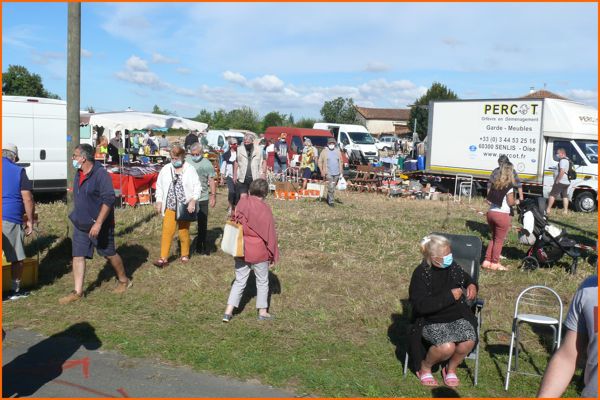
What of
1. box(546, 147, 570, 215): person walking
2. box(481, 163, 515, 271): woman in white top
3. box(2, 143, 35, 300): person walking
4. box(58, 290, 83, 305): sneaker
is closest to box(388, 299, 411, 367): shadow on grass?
box(481, 163, 515, 271): woman in white top

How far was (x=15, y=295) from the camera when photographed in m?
7.70

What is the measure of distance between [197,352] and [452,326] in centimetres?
237

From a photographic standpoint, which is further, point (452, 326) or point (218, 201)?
point (218, 201)

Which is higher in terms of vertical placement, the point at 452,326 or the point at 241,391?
the point at 452,326

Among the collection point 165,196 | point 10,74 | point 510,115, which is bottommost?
point 165,196

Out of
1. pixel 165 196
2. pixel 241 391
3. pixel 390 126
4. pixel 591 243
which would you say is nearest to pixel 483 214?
pixel 591 243

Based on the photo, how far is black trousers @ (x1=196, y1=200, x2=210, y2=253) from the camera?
953 centimetres

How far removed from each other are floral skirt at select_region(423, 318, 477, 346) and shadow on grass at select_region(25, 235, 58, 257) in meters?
6.40

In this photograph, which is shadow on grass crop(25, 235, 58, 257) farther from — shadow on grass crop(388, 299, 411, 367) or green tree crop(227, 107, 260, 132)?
green tree crop(227, 107, 260, 132)

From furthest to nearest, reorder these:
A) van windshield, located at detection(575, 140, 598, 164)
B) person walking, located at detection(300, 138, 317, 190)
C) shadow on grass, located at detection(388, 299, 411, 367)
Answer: person walking, located at detection(300, 138, 317, 190) < van windshield, located at detection(575, 140, 598, 164) < shadow on grass, located at detection(388, 299, 411, 367)

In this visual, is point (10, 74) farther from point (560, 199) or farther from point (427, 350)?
point (427, 350)

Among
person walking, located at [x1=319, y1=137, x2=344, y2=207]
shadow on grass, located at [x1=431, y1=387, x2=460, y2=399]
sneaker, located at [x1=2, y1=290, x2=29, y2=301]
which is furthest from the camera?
person walking, located at [x1=319, y1=137, x2=344, y2=207]

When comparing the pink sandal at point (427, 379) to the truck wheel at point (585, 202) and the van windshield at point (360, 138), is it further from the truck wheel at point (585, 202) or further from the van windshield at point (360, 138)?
the van windshield at point (360, 138)

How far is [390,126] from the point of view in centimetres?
9969
